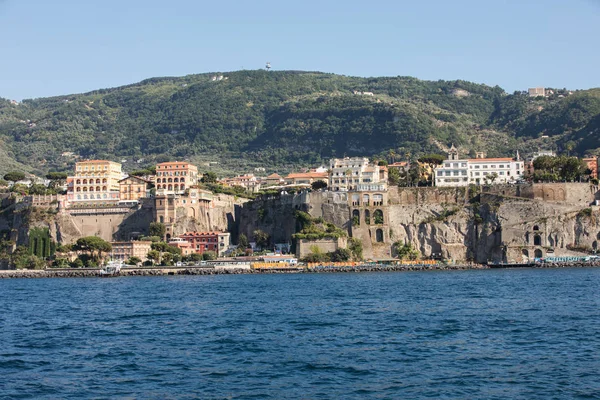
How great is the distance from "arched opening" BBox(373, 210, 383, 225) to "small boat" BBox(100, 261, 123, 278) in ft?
77.2

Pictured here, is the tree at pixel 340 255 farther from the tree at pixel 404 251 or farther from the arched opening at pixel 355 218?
the tree at pixel 404 251

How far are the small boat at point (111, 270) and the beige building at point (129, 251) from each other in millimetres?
2805

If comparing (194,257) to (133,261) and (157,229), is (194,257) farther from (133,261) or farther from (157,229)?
(157,229)

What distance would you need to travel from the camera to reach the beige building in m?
83.6

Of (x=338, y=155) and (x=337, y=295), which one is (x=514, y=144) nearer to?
(x=338, y=155)

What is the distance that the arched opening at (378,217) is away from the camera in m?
83.2

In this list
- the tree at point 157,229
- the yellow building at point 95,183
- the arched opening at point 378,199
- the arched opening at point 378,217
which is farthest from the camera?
the yellow building at point 95,183

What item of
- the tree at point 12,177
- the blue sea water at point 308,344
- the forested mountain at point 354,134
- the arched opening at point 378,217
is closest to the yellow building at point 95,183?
the tree at point 12,177

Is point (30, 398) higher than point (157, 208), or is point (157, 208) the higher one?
point (157, 208)

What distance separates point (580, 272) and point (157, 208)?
4218 centimetres

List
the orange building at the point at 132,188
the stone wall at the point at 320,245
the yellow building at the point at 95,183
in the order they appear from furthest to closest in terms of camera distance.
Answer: the orange building at the point at 132,188 < the yellow building at the point at 95,183 < the stone wall at the point at 320,245

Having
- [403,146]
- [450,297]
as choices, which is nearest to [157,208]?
[450,297]

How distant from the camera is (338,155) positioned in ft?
555

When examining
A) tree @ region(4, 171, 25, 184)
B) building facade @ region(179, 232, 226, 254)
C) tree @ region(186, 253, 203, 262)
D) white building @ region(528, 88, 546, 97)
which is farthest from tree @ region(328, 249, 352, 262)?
white building @ region(528, 88, 546, 97)
